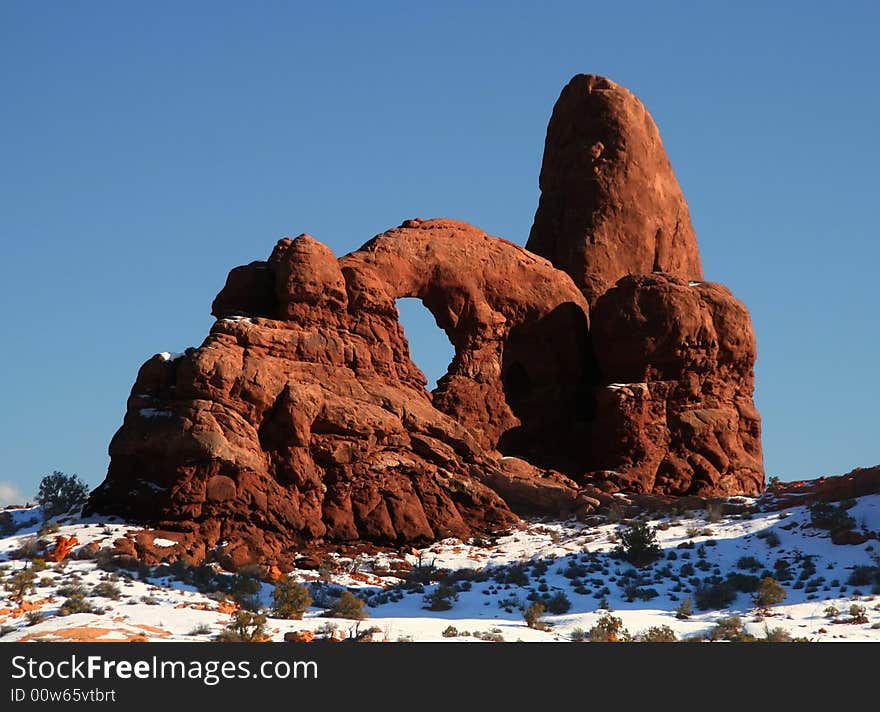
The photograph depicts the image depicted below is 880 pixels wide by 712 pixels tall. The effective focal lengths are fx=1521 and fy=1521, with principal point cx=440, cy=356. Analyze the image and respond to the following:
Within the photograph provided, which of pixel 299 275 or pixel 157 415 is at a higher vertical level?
pixel 299 275

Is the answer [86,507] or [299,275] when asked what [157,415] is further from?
[299,275]

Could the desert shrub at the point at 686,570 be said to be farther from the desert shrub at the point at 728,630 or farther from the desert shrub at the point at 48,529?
the desert shrub at the point at 48,529

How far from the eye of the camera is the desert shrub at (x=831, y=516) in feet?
108

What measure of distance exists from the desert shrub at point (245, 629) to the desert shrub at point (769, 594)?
945 cm

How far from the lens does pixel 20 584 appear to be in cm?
2717

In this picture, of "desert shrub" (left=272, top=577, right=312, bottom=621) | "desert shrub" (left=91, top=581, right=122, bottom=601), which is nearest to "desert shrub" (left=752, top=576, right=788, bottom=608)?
"desert shrub" (left=272, top=577, right=312, bottom=621)

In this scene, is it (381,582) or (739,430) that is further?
(739,430)

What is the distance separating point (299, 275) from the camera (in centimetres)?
3484

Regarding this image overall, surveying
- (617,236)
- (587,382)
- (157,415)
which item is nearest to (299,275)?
(157,415)

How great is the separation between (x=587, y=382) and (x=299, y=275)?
961 centimetres

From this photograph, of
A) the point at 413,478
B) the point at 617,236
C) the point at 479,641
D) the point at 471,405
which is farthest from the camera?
the point at 617,236

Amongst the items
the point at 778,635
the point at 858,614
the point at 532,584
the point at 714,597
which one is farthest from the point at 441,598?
the point at 858,614

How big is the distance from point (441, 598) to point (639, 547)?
5.56 metres

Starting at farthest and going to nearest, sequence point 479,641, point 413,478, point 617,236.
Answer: point 617,236
point 413,478
point 479,641
